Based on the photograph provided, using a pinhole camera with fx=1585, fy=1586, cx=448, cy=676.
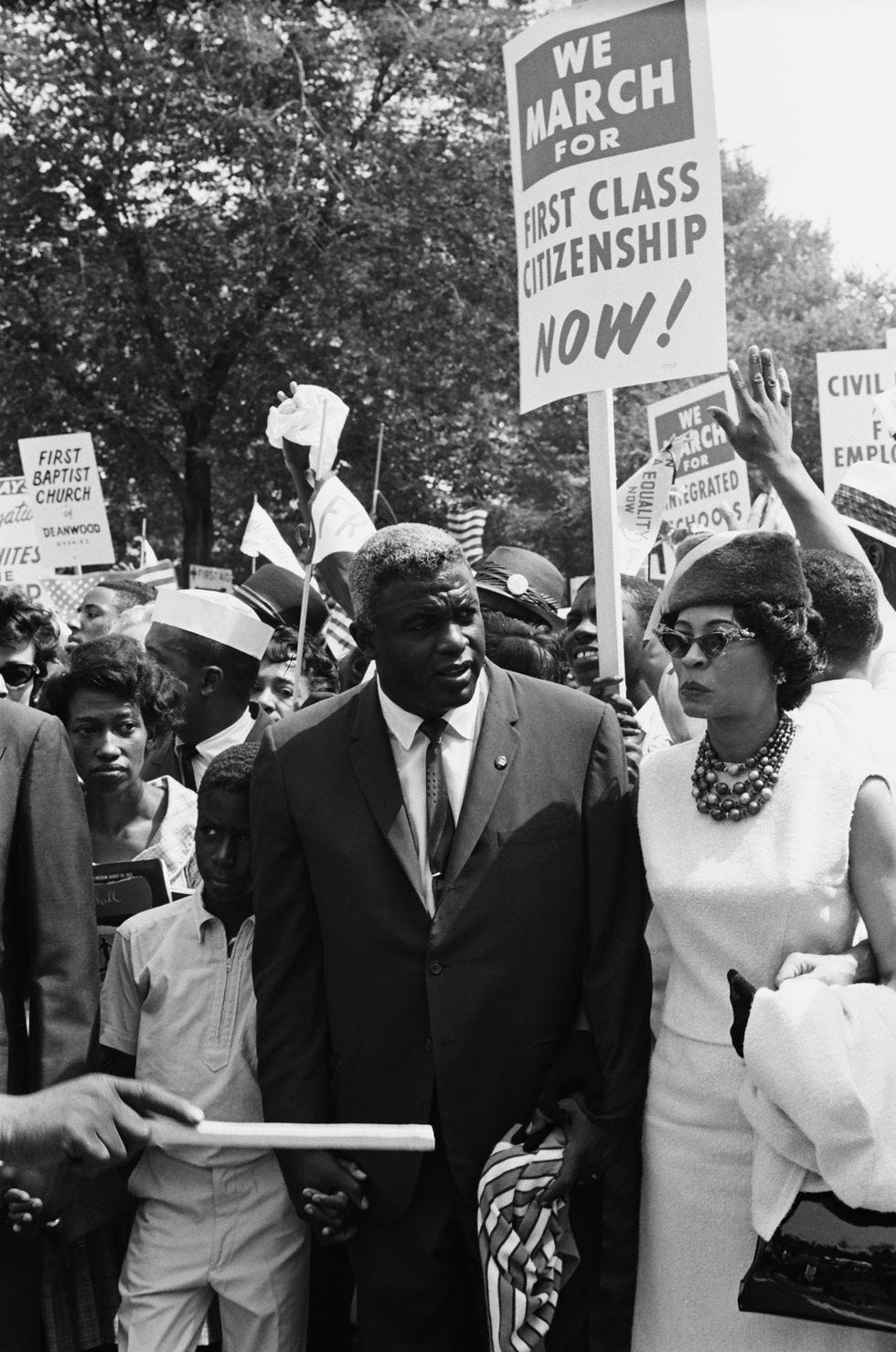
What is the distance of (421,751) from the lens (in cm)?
327

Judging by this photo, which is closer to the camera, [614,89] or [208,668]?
[614,89]

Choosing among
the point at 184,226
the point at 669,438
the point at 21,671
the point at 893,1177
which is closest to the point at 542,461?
the point at 184,226

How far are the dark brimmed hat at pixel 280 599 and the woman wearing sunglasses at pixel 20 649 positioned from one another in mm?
848

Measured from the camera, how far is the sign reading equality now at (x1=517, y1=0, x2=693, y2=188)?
13.3 feet

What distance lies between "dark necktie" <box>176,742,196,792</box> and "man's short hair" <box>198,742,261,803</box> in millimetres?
1525

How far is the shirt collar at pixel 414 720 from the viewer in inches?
129

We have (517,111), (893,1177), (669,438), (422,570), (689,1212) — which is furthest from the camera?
(669,438)

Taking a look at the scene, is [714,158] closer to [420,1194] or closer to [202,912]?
[202,912]

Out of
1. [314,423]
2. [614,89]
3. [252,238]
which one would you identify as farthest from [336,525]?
[252,238]

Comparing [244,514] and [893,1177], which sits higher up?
Answer: [244,514]

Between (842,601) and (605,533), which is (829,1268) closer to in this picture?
(842,601)

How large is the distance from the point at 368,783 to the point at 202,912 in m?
0.61

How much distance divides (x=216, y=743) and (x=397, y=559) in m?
2.06

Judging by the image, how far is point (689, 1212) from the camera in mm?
2988
